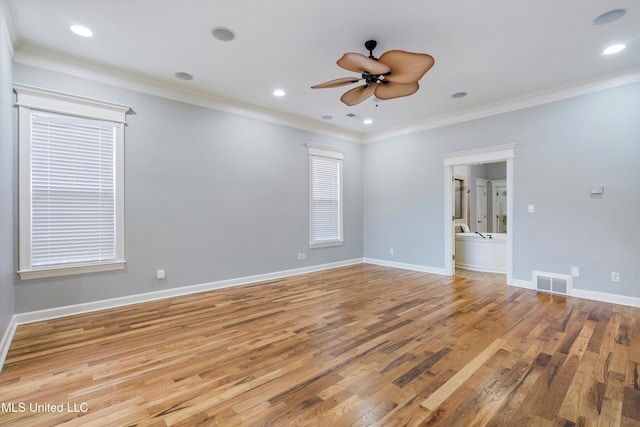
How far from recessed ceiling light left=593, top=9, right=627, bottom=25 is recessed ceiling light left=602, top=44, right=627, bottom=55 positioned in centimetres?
69

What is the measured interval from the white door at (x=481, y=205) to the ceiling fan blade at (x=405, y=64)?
7.67 metres

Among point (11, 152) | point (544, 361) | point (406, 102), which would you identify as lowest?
point (544, 361)

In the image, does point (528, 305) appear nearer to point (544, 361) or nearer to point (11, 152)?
point (544, 361)

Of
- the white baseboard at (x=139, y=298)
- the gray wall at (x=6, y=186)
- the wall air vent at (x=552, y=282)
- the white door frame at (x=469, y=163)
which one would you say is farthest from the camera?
the white door frame at (x=469, y=163)

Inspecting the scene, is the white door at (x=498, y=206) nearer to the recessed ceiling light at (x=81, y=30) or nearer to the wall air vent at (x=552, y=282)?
the wall air vent at (x=552, y=282)

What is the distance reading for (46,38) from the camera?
3.16 metres

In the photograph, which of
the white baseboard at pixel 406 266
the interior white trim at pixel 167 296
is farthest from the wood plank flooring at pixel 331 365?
the white baseboard at pixel 406 266

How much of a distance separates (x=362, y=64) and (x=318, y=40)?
32.0 inches

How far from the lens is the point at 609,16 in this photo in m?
2.78

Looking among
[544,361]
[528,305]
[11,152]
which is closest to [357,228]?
[528,305]

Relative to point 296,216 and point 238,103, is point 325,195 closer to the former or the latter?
point 296,216

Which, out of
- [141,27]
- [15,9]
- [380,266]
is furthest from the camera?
[380,266]

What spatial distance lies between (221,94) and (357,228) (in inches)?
162

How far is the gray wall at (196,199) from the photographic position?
377cm
